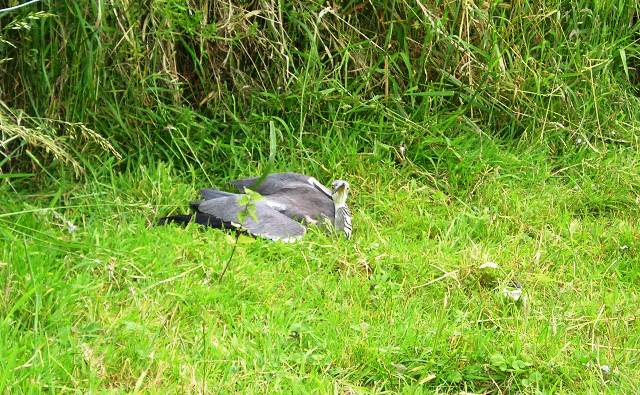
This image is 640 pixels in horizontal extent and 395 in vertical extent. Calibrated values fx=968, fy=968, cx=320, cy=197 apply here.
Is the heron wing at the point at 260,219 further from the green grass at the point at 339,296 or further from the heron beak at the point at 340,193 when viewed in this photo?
the heron beak at the point at 340,193

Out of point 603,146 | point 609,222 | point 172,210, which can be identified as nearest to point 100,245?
point 172,210

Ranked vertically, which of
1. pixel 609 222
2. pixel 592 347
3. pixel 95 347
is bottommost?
pixel 609 222

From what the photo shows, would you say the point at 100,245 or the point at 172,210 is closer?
the point at 100,245

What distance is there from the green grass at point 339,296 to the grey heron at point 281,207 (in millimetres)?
87

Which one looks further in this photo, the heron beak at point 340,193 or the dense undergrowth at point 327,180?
the heron beak at point 340,193

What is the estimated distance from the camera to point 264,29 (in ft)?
15.3

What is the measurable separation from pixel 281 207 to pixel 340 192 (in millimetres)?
264

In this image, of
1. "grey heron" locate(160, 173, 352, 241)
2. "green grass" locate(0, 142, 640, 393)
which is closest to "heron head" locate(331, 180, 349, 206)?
"grey heron" locate(160, 173, 352, 241)

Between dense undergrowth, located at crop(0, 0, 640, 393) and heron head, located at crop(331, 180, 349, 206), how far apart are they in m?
0.11

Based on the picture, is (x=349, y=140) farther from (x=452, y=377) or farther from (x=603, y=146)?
(x=452, y=377)

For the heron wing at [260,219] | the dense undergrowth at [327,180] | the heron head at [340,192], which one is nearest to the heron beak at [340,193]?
the heron head at [340,192]

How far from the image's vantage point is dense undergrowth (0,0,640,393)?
3.02m

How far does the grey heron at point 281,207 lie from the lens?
3.91 meters

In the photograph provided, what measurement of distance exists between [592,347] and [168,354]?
1383 millimetres
